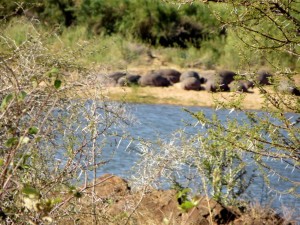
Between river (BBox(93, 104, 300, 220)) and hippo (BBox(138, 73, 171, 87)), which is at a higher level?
river (BBox(93, 104, 300, 220))

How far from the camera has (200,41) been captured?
36.7 m

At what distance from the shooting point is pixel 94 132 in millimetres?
6176

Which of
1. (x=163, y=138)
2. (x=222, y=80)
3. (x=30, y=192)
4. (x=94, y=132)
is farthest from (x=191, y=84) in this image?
(x=30, y=192)

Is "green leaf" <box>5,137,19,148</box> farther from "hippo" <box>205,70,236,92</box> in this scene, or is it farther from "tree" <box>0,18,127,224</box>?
"hippo" <box>205,70,236,92</box>

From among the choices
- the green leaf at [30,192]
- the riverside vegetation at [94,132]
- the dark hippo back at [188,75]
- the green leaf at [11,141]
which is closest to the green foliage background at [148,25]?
the dark hippo back at [188,75]

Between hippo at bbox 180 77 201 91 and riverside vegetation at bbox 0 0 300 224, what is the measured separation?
14.4 metres

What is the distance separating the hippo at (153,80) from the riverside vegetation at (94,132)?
1461cm

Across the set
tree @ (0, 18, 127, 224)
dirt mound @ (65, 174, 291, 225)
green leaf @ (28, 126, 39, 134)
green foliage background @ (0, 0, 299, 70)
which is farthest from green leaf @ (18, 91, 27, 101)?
green foliage background @ (0, 0, 299, 70)

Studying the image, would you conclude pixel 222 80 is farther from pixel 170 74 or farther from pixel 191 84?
pixel 170 74

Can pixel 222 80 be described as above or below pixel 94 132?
below

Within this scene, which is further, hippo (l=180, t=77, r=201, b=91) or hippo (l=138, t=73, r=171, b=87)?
hippo (l=138, t=73, r=171, b=87)

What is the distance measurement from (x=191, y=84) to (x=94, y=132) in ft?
73.5

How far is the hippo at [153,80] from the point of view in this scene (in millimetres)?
28562

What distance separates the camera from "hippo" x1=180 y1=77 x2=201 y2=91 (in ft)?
93.4
